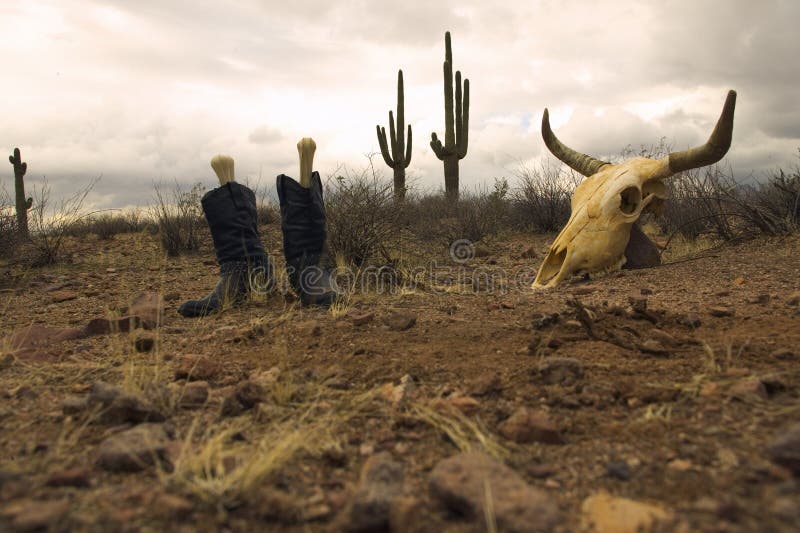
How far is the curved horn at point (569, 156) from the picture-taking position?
17.3ft

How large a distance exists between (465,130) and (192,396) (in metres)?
10.9

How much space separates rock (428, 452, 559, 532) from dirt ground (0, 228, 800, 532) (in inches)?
0.6

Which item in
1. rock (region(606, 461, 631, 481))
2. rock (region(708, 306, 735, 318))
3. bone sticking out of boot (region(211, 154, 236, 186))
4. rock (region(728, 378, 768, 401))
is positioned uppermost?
bone sticking out of boot (region(211, 154, 236, 186))

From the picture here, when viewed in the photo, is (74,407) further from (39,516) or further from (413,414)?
(413,414)

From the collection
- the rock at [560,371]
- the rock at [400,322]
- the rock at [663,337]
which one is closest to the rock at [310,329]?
the rock at [400,322]

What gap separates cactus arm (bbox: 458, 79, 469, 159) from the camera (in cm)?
1206

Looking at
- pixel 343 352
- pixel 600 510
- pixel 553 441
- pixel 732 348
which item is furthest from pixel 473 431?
pixel 732 348

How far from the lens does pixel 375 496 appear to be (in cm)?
131

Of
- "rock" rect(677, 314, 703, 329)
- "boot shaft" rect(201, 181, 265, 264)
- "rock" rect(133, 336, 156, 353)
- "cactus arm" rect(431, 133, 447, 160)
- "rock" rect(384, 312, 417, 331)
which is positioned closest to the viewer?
"rock" rect(677, 314, 703, 329)

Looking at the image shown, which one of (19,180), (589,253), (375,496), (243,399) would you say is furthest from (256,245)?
(19,180)

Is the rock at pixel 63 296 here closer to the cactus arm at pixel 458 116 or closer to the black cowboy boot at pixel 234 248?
the black cowboy boot at pixel 234 248

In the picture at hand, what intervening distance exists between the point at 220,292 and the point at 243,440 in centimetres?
246

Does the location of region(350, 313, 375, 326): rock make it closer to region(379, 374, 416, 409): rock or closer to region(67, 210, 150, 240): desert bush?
region(379, 374, 416, 409): rock

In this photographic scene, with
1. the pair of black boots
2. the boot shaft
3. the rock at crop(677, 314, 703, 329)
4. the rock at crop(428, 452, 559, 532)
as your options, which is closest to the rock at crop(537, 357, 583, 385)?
the rock at crop(428, 452, 559, 532)
